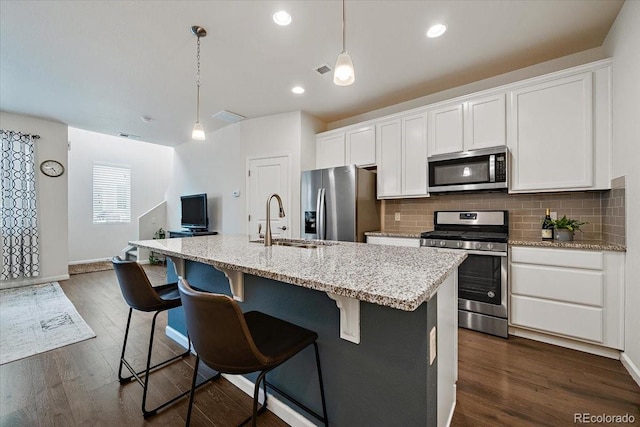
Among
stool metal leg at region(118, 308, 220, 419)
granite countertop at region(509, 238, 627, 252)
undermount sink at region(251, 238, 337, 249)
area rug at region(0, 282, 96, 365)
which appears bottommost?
area rug at region(0, 282, 96, 365)

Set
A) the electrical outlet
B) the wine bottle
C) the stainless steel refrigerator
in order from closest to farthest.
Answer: the electrical outlet
the wine bottle
the stainless steel refrigerator

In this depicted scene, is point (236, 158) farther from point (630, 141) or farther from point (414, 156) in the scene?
point (630, 141)

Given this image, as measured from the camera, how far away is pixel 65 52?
2.61 m

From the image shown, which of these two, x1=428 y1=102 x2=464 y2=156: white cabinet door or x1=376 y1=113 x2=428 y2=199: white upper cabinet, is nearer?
x1=428 y1=102 x2=464 y2=156: white cabinet door

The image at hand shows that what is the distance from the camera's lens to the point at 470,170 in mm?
2836

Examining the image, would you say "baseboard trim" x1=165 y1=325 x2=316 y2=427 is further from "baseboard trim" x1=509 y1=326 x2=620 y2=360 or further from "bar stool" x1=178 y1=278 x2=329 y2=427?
"baseboard trim" x1=509 y1=326 x2=620 y2=360

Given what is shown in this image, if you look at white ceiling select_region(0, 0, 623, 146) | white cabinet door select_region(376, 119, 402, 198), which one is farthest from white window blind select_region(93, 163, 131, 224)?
white cabinet door select_region(376, 119, 402, 198)

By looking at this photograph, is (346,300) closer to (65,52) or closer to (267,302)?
(267,302)

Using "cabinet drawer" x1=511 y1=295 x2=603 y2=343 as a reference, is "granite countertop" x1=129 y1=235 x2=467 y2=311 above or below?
above

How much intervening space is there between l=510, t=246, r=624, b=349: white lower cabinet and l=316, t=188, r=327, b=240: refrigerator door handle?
6.96 feet

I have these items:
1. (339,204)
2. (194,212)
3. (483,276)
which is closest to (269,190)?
(339,204)

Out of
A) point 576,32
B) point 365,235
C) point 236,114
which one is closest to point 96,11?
point 236,114

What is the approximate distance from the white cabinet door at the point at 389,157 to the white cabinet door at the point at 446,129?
1.34 ft

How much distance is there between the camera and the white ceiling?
6.78ft
